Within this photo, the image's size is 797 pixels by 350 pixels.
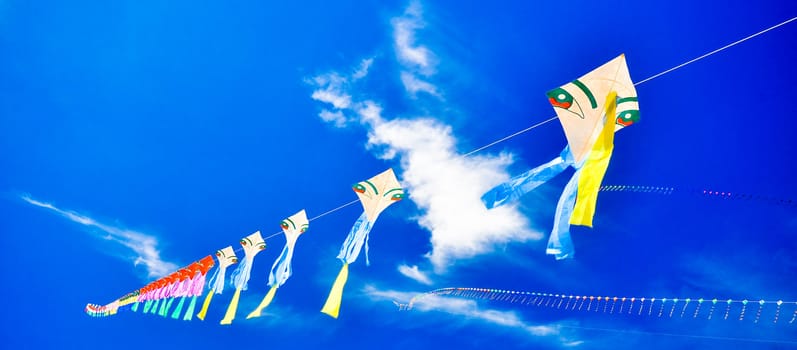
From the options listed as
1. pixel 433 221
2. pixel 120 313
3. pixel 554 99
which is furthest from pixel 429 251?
pixel 120 313

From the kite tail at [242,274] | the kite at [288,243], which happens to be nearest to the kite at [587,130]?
the kite at [288,243]

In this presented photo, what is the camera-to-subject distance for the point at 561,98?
3.97 meters

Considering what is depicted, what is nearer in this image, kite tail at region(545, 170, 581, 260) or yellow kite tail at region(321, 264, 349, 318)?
kite tail at region(545, 170, 581, 260)

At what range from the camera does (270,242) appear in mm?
9617

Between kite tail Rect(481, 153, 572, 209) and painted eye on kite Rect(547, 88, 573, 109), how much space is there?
332mm

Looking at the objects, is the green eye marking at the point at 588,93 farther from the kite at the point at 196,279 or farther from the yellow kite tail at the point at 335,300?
the kite at the point at 196,279

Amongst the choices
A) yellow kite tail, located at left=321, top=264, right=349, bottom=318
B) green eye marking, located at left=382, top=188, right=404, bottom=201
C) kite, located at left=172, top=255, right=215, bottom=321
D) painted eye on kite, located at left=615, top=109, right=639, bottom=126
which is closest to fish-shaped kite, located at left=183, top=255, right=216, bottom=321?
kite, located at left=172, top=255, right=215, bottom=321

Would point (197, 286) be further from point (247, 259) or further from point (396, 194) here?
point (396, 194)

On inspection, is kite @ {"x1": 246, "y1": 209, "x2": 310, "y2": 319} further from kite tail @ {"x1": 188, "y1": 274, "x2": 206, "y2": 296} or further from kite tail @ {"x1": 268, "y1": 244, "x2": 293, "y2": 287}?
kite tail @ {"x1": 188, "y1": 274, "x2": 206, "y2": 296}

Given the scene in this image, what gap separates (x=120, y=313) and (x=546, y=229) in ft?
26.6

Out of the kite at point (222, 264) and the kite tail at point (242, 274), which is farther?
the kite at point (222, 264)

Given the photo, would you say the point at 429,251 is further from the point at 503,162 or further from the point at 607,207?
the point at 607,207

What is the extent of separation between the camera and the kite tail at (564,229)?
145 inches

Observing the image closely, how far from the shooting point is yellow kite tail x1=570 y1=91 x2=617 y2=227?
3730mm
